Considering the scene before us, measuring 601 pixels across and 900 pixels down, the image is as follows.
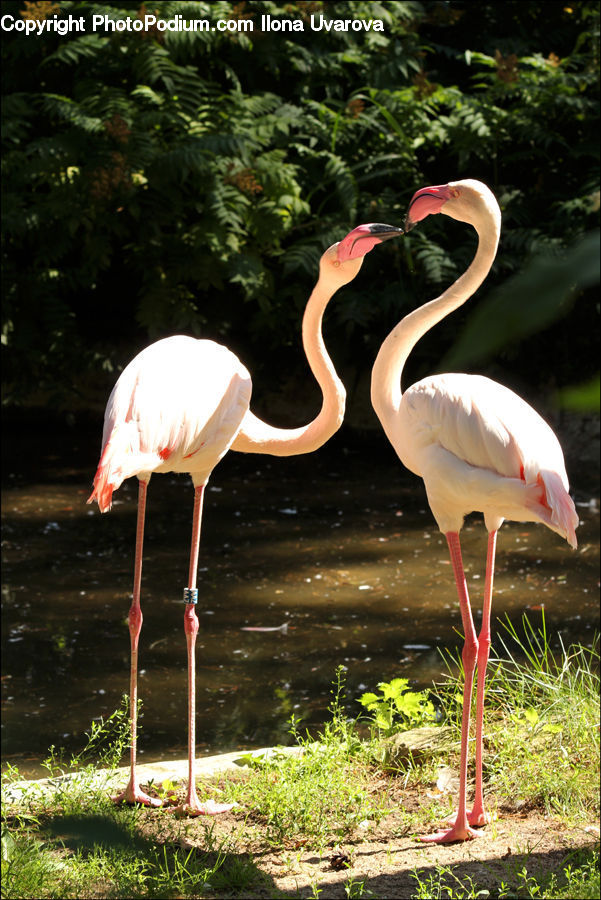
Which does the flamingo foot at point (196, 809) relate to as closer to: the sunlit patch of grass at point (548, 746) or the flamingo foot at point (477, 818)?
the flamingo foot at point (477, 818)

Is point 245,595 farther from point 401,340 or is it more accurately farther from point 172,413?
point 401,340

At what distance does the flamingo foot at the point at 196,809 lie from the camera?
2811 mm

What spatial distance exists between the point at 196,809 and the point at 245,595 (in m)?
2.24

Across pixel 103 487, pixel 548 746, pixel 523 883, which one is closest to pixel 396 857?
pixel 523 883

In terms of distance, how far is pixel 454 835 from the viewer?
262cm

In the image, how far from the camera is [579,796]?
2814mm

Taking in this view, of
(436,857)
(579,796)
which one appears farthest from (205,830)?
(579,796)

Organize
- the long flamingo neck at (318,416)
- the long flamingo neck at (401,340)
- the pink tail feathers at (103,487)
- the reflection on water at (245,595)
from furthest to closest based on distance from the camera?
1. the reflection on water at (245,595)
2. the long flamingo neck at (318,416)
3. the long flamingo neck at (401,340)
4. the pink tail feathers at (103,487)

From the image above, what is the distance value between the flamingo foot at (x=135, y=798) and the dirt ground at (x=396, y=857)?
177 millimetres

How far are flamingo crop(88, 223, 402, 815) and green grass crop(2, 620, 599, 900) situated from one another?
170mm

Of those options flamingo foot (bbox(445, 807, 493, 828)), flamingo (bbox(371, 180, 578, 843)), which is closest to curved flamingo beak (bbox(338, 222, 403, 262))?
flamingo (bbox(371, 180, 578, 843))

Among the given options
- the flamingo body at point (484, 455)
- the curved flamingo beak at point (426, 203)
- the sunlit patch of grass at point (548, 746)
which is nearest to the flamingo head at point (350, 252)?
the curved flamingo beak at point (426, 203)

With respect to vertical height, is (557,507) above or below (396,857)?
above

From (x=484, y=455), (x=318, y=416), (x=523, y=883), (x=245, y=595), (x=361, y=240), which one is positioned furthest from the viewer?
(x=245, y=595)
